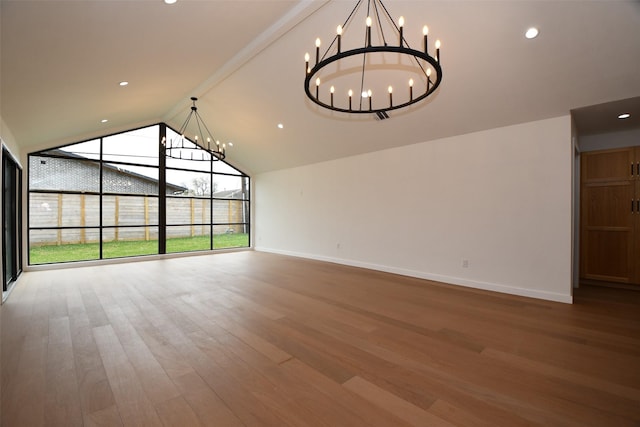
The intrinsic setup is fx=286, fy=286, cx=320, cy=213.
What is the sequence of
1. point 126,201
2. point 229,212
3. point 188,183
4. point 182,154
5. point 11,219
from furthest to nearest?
point 229,212
point 188,183
point 182,154
point 126,201
point 11,219

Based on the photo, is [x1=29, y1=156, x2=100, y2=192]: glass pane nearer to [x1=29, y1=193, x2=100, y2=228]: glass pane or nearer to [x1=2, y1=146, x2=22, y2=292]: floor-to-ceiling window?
[x1=29, y1=193, x2=100, y2=228]: glass pane

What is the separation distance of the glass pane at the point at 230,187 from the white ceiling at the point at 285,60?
11.6 feet

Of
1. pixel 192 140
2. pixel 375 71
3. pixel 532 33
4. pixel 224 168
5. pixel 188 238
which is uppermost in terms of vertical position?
pixel 192 140

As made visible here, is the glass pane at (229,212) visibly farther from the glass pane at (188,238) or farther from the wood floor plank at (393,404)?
the wood floor plank at (393,404)

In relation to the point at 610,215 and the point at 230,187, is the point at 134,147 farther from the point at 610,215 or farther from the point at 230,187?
the point at 610,215

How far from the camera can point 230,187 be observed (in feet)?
31.0

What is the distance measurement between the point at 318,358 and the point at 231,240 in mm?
7613

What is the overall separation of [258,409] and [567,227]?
4.50 meters

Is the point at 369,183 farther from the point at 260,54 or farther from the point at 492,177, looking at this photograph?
the point at 260,54

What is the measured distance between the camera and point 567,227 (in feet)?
13.0

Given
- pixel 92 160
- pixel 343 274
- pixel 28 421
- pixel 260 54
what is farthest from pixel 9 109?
pixel 343 274

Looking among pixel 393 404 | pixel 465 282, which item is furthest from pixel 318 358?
pixel 465 282

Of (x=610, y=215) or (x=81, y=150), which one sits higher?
(x=81, y=150)

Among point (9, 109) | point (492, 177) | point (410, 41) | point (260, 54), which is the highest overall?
point (260, 54)
